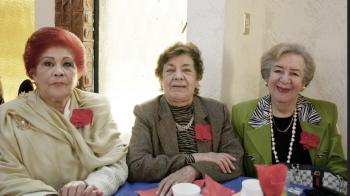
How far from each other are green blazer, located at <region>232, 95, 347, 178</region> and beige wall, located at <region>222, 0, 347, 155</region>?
30 centimetres

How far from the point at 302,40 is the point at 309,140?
0.93 metres

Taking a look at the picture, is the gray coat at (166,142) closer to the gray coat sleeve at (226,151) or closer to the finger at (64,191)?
the gray coat sleeve at (226,151)

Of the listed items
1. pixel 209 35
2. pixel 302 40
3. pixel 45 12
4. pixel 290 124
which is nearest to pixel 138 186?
pixel 290 124

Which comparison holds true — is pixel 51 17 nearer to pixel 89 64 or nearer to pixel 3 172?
pixel 89 64

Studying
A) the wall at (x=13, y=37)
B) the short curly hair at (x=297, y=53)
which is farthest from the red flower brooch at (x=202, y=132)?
the wall at (x=13, y=37)

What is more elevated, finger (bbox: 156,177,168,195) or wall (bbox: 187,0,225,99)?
wall (bbox: 187,0,225,99)

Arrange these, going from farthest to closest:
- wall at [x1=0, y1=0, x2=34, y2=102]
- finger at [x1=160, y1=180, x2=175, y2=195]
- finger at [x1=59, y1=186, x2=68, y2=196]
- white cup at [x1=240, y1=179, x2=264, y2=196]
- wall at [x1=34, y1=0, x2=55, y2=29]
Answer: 1. wall at [x1=0, y1=0, x2=34, y2=102]
2. wall at [x1=34, y1=0, x2=55, y2=29]
3. finger at [x1=160, y1=180, x2=175, y2=195]
4. finger at [x1=59, y1=186, x2=68, y2=196]
5. white cup at [x1=240, y1=179, x2=264, y2=196]

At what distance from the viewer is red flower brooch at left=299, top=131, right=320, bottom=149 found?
2.04 m

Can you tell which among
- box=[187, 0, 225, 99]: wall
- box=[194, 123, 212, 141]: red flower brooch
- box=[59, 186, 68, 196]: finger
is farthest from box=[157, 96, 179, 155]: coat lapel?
box=[59, 186, 68, 196]: finger

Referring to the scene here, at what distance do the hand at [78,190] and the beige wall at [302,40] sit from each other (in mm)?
1125

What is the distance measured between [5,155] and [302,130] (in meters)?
1.44

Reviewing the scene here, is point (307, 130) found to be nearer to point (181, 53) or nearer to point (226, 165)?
point (226, 165)

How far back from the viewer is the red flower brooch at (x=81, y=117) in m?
1.81

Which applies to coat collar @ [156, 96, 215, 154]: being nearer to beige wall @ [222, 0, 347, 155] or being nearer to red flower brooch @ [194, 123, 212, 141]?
red flower brooch @ [194, 123, 212, 141]
